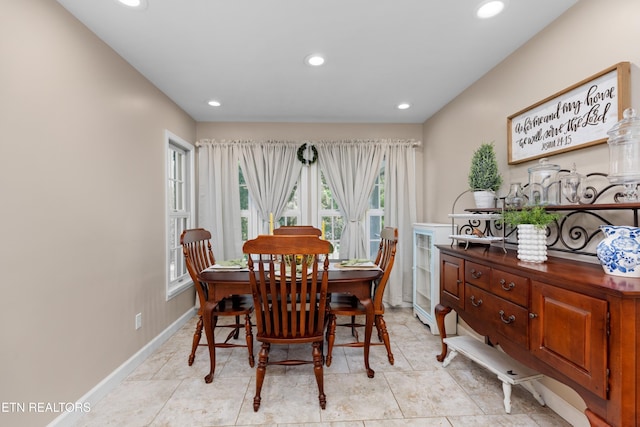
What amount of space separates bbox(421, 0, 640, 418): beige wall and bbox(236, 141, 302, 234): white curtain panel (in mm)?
1972

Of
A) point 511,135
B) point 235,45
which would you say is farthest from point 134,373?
point 511,135

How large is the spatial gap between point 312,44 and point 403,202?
2375 mm

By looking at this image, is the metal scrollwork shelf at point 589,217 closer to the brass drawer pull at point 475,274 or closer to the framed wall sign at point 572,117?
the framed wall sign at point 572,117

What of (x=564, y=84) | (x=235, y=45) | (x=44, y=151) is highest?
(x=235, y=45)

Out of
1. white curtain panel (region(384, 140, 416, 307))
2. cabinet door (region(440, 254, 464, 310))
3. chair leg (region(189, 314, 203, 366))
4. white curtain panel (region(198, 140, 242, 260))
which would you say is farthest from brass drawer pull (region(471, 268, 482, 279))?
white curtain panel (region(198, 140, 242, 260))

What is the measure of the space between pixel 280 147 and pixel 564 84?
286cm

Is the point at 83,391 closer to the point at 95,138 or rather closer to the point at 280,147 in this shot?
the point at 95,138

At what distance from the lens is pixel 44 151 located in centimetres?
154

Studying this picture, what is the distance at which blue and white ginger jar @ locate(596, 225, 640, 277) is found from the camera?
1.14 metres

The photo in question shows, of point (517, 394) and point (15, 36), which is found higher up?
point (15, 36)

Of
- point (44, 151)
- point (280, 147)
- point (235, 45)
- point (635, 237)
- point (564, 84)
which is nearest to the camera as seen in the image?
point (635, 237)

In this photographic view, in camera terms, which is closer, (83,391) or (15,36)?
(15,36)

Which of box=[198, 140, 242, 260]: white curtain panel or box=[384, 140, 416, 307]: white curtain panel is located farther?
box=[384, 140, 416, 307]: white curtain panel

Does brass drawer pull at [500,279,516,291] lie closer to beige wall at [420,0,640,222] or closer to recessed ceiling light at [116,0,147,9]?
beige wall at [420,0,640,222]
